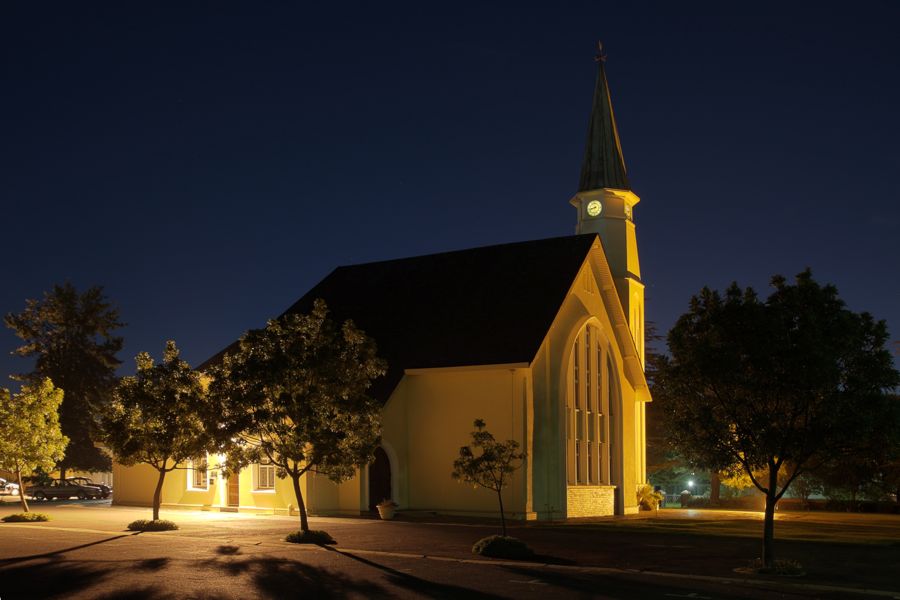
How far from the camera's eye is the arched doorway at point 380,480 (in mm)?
40000

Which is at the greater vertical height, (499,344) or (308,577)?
(499,344)

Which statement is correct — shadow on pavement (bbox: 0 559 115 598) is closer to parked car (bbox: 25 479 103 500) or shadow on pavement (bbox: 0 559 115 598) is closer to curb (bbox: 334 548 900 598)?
curb (bbox: 334 548 900 598)

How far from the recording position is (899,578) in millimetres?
20672

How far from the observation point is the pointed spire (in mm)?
53781

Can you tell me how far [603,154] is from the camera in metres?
54.4

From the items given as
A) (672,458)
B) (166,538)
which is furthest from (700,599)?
(672,458)

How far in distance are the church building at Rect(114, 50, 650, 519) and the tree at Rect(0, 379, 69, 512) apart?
7.68 m

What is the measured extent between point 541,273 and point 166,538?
2190 cm

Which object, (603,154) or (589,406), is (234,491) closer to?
(589,406)

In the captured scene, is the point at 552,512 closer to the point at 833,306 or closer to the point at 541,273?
the point at 541,273

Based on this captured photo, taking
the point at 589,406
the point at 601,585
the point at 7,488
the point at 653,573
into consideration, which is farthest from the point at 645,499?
the point at 7,488

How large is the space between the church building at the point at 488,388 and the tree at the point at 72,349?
2496 cm

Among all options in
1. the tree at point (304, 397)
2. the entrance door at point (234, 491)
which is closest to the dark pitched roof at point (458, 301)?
the entrance door at point (234, 491)

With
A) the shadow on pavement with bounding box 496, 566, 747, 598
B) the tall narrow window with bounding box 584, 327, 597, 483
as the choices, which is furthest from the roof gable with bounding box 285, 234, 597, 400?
the shadow on pavement with bounding box 496, 566, 747, 598
